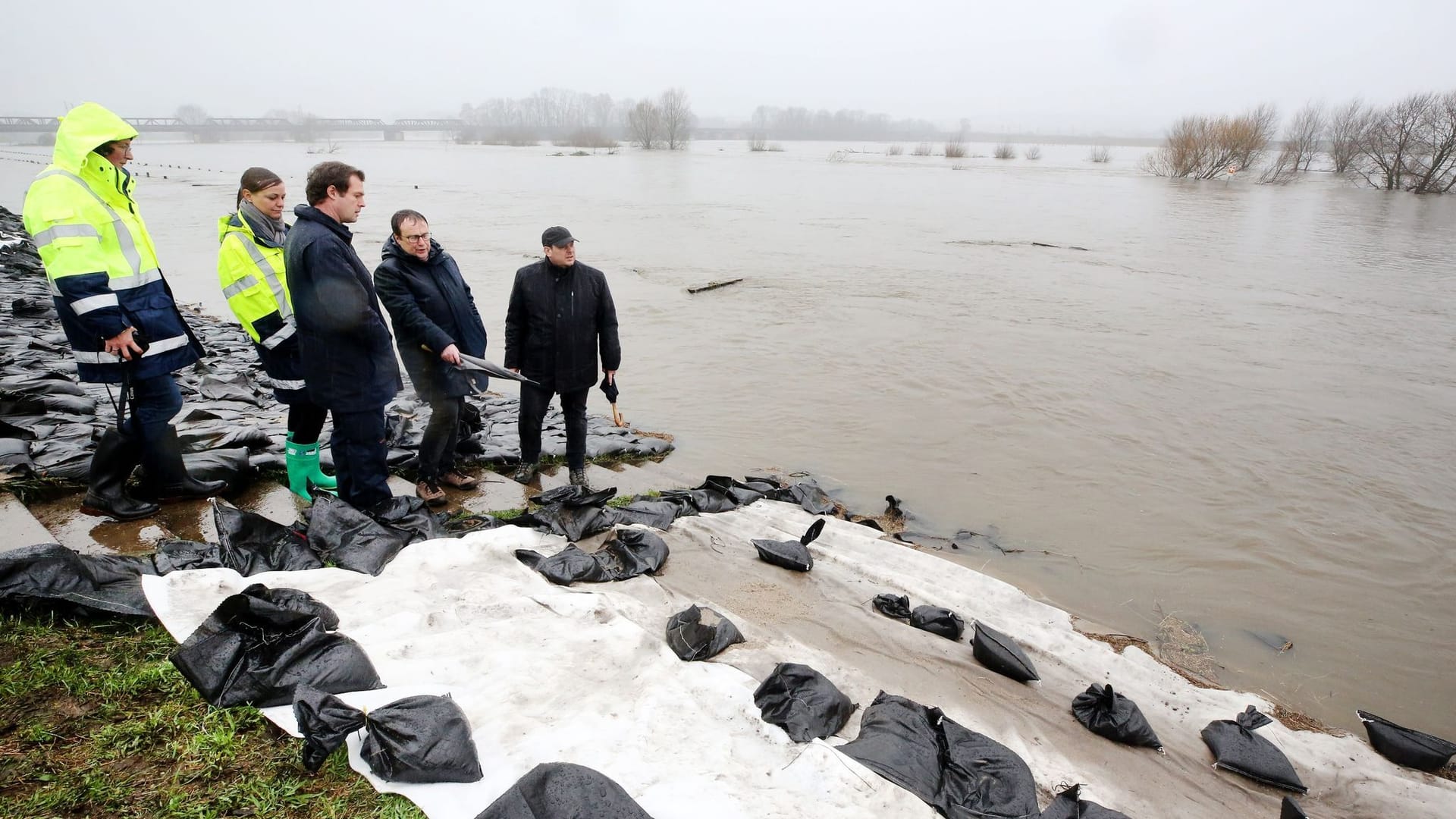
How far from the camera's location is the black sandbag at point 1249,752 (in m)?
3.28

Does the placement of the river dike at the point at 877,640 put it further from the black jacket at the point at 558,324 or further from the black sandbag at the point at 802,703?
the black jacket at the point at 558,324

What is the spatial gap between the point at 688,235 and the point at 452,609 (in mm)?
19473

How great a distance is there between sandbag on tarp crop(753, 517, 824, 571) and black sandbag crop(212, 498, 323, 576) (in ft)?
7.93

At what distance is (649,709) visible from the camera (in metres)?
2.89

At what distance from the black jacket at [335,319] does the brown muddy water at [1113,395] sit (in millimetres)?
3452

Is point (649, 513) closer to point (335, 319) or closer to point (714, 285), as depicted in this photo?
point (335, 319)

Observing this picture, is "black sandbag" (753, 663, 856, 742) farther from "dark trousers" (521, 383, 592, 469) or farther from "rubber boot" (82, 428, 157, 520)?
"rubber boot" (82, 428, 157, 520)

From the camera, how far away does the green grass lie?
2.27 m

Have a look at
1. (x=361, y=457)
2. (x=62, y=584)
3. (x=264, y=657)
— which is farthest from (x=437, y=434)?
(x=264, y=657)

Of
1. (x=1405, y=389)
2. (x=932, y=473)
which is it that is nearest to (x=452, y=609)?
(x=932, y=473)

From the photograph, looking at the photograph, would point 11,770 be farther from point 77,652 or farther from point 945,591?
point 945,591

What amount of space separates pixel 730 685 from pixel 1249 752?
238cm

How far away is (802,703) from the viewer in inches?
116

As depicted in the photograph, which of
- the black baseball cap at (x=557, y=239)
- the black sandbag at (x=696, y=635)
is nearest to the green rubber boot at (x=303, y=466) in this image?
the black baseball cap at (x=557, y=239)
